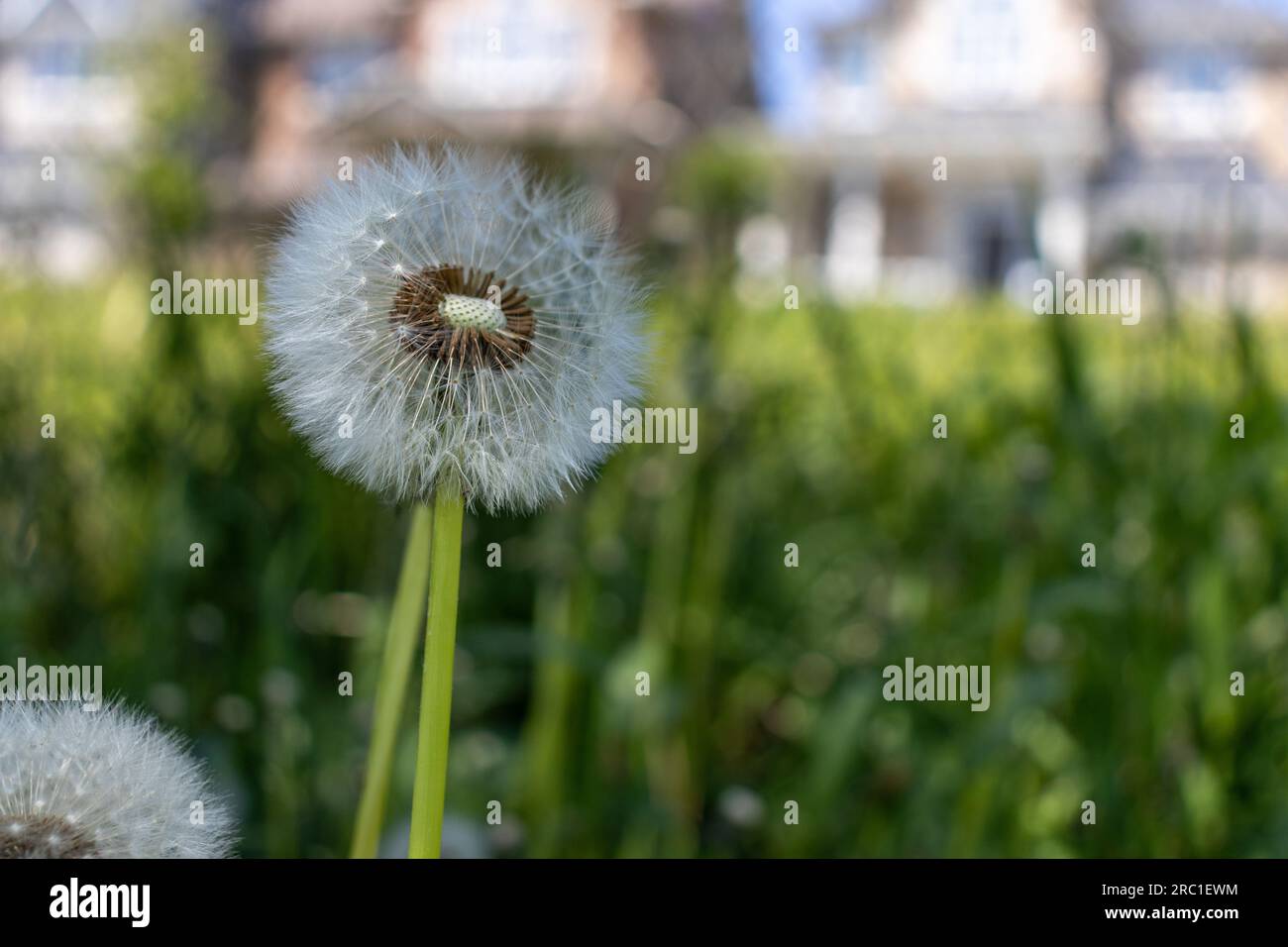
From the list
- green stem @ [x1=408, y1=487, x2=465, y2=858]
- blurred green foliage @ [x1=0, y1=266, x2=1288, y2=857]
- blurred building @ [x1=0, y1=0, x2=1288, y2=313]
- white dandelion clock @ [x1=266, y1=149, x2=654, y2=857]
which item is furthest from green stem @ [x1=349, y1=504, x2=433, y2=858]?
blurred building @ [x1=0, y1=0, x2=1288, y2=313]

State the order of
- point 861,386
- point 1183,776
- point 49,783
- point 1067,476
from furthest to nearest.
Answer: point 861,386
point 1067,476
point 1183,776
point 49,783

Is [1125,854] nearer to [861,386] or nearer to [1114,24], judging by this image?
[861,386]

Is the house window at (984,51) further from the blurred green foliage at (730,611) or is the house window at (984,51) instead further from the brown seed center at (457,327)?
the brown seed center at (457,327)

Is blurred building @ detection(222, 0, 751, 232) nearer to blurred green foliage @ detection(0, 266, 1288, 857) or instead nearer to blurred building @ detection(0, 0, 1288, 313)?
blurred building @ detection(0, 0, 1288, 313)

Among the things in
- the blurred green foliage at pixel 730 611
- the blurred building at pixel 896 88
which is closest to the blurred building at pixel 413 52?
the blurred building at pixel 896 88

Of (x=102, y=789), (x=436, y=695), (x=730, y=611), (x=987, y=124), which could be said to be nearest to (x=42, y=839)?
(x=102, y=789)
